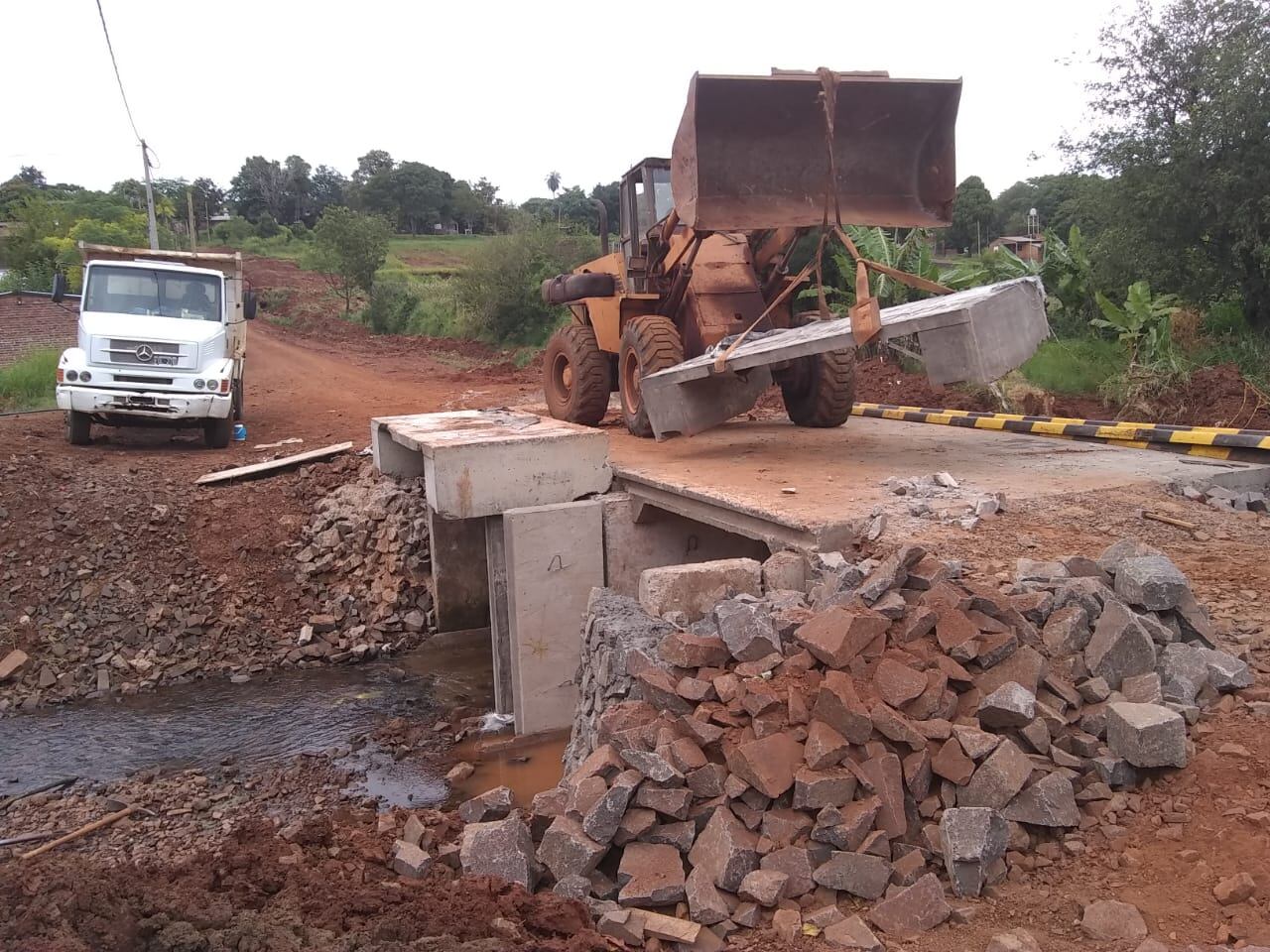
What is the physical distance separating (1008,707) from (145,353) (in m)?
11.5

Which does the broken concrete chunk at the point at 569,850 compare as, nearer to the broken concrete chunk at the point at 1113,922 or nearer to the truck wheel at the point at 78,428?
the broken concrete chunk at the point at 1113,922

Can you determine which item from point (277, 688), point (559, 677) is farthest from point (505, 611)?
point (277, 688)

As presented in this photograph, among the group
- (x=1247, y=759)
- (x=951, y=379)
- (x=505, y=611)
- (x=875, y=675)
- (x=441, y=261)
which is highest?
(x=441, y=261)

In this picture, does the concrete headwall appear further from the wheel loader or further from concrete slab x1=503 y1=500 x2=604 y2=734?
concrete slab x1=503 y1=500 x2=604 y2=734

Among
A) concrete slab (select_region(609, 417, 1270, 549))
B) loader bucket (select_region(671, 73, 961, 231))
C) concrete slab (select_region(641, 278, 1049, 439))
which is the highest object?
loader bucket (select_region(671, 73, 961, 231))

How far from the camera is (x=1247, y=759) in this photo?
3.81 metres

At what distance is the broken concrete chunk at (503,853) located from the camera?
13.3 feet

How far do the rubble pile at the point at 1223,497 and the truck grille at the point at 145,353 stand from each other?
36.7 ft

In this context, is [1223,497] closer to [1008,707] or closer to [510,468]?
[1008,707]

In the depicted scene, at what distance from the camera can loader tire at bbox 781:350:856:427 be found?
388 inches

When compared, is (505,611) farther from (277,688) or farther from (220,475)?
(220,475)

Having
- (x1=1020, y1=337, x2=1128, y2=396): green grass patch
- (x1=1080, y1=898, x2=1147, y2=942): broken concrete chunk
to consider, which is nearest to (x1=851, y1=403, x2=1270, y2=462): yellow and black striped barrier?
(x1=1020, y1=337, x2=1128, y2=396): green grass patch

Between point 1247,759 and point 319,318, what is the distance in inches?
1372

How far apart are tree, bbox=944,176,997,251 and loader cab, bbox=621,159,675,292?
34.3 metres
